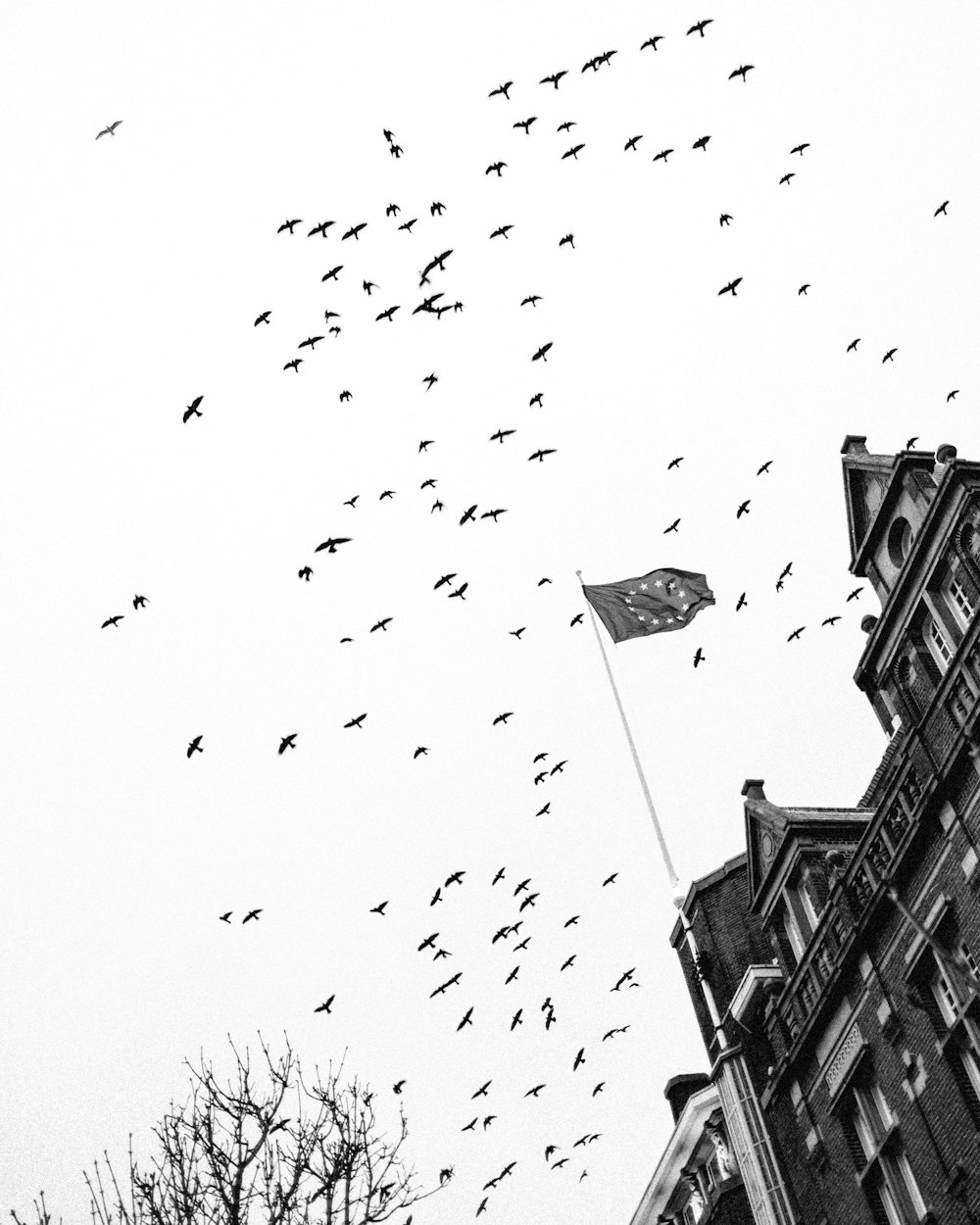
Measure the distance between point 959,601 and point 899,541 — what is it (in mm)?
3617

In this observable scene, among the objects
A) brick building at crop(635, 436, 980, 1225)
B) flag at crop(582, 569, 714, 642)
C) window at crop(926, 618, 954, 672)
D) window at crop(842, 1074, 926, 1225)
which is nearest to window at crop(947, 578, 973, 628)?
brick building at crop(635, 436, 980, 1225)

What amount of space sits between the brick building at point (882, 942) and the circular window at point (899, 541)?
0.14 ft

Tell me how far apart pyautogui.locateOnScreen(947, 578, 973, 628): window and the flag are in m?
12.7

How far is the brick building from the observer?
29047 mm

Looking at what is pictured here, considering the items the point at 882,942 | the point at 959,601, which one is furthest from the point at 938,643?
the point at 882,942

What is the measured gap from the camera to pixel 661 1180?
4866 centimetres

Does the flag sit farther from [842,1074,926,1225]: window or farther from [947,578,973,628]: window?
[842,1074,926,1225]: window

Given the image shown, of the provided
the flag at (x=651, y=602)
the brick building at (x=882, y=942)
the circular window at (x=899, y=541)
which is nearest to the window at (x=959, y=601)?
the brick building at (x=882, y=942)

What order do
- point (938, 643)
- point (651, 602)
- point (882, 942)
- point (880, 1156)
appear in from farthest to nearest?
point (651, 602)
point (938, 643)
point (882, 942)
point (880, 1156)

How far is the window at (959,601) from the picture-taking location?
31.8 m

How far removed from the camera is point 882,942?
32.0 meters

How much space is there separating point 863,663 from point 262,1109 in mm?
18309

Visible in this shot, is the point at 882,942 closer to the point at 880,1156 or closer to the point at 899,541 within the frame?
the point at 880,1156

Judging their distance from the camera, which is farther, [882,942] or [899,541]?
[899,541]
